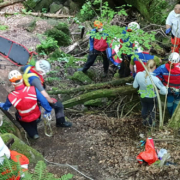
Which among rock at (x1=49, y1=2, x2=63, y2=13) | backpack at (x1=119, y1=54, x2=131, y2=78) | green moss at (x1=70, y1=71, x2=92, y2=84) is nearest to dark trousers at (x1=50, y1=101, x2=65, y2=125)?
backpack at (x1=119, y1=54, x2=131, y2=78)

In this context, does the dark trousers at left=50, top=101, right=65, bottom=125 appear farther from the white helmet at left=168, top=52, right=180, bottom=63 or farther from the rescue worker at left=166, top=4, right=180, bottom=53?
the rescue worker at left=166, top=4, right=180, bottom=53

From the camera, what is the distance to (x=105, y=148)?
4.42 metres

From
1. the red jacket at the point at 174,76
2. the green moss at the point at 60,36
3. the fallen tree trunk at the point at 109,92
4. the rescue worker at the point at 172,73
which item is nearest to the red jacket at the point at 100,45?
the fallen tree trunk at the point at 109,92

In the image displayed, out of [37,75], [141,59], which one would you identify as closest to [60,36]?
[141,59]

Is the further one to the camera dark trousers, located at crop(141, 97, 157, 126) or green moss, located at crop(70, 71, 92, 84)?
green moss, located at crop(70, 71, 92, 84)

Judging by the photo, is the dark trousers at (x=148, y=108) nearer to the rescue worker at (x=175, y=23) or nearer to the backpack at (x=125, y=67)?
the backpack at (x=125, y=67)

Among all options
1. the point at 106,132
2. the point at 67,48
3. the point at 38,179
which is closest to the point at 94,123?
the point at 106,132

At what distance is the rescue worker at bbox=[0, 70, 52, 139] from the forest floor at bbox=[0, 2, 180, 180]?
0.79 metres

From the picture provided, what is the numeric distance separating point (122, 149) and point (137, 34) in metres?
2.23

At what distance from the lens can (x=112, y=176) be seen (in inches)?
142

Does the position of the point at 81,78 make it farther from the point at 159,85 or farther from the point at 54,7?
the point at 54,7

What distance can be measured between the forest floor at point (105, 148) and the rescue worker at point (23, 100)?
0.79 meters

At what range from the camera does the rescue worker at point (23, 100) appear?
3.96m

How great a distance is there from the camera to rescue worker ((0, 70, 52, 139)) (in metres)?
3.96
